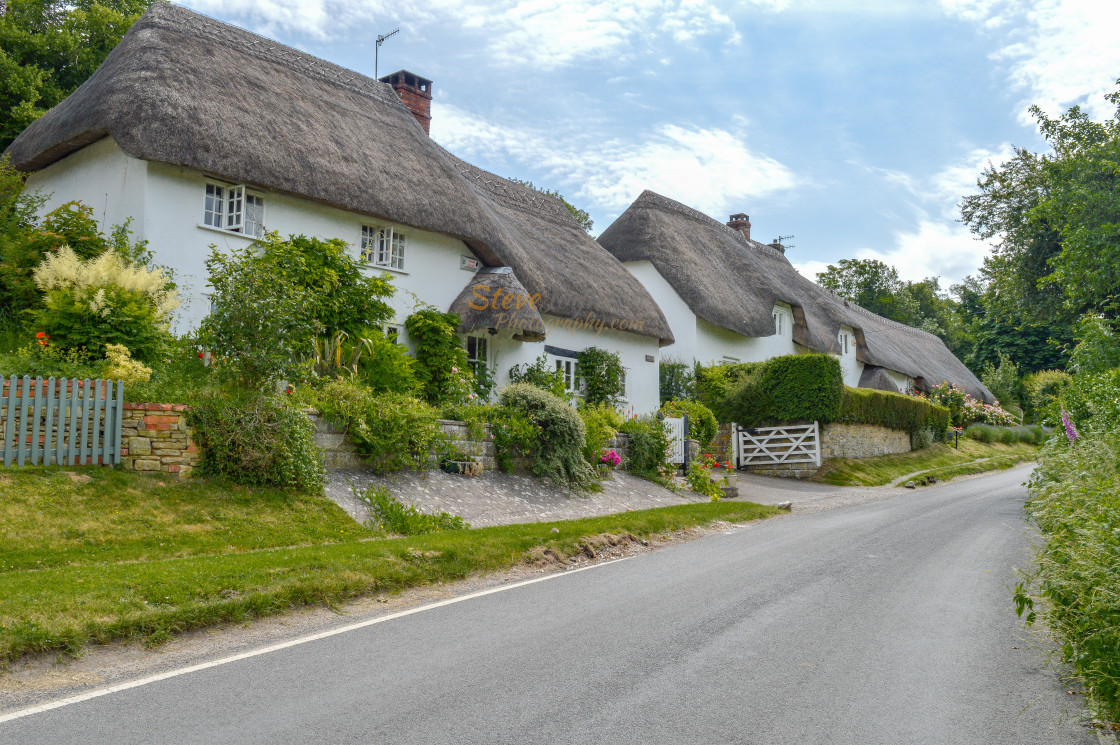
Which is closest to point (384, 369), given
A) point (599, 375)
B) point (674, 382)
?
point (599, 375)

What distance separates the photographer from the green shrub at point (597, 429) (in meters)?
17.2

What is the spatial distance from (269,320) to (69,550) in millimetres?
4093

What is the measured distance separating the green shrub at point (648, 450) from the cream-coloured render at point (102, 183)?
10.9 metres

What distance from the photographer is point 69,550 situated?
8.22 meters

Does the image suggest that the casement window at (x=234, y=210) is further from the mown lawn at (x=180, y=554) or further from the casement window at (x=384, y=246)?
the mown lawn at (x=180, y=554)

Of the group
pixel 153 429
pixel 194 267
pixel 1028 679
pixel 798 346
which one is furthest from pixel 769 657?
pixel 798 346

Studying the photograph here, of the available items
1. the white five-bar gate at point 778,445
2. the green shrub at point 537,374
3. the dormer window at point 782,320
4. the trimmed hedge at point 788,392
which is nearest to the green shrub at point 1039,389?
the dormer window at point 782,320

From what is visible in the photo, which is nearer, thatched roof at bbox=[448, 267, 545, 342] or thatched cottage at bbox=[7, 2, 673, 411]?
thatched cottage at bbox=[7, 2, 673, 411]

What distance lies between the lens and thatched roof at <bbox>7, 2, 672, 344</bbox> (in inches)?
596

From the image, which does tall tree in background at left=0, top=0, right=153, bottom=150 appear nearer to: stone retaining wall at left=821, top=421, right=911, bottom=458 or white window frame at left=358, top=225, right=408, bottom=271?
white window frame at left=358, top=225, right=408, bottom=271

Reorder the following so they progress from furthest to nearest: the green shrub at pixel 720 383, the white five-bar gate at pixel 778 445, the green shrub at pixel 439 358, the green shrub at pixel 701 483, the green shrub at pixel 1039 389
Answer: the green shrub at pixel 1039 389 < the green shrub at pixel 720 383 < the white five-bar gate at pixel 778 445 < the green shrub at pixel 701 483 < the green shrub at pixel 439 358

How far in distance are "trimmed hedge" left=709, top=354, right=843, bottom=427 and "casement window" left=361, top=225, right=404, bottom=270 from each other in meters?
12.2

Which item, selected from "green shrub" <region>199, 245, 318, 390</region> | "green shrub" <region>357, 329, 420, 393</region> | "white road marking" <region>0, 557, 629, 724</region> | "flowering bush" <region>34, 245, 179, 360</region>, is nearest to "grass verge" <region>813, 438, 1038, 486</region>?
"green shrub" <region>357, 329, 420, 393</region>

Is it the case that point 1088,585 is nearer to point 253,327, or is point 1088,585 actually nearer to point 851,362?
point 253,327
